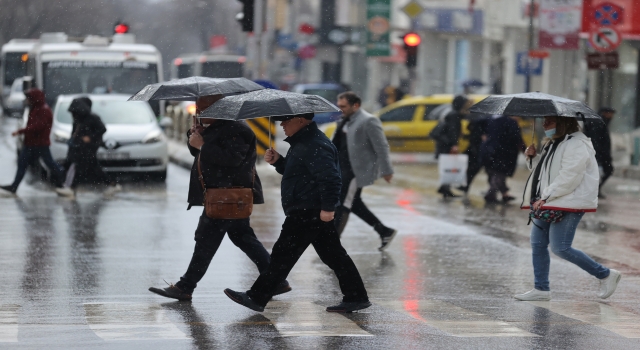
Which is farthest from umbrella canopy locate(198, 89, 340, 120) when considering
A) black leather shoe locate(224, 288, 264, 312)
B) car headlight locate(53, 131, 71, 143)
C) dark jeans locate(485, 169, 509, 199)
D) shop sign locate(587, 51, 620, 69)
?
shop sign locate(587, 51, 620, 69)

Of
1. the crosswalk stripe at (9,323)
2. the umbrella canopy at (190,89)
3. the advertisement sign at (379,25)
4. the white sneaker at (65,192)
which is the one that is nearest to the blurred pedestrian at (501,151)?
the white sneaker at (65,192)

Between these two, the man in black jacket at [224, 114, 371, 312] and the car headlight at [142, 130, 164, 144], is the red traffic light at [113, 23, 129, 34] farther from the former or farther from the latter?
the man in black jacket at [224, 114, 371, 312]

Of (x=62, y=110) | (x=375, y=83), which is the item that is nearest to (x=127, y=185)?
(x=62, y=110)

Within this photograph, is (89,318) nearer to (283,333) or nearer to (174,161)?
(283,333)

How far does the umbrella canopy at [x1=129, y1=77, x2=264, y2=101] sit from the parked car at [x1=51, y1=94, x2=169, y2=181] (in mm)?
9032

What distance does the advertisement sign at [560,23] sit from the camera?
80.2 ft

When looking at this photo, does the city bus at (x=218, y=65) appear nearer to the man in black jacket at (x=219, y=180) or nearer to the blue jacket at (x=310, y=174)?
the man in black jacket at (x=219, y=180)

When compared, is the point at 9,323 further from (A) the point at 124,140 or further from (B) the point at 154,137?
(B) the point at 154,137

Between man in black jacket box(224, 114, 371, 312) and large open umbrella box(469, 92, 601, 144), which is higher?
large open umbrella box(469, 92, 601, 144)

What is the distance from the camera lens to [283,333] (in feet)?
23.1

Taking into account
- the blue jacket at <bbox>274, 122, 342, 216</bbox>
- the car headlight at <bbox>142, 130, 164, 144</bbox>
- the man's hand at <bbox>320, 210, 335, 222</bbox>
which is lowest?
the car headlight at <bbox>142, 130, 164, 144</bbox>

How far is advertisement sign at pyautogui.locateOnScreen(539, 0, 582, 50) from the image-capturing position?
24.4 metres

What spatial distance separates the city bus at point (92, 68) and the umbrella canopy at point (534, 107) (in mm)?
14813

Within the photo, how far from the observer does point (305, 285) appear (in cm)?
909
